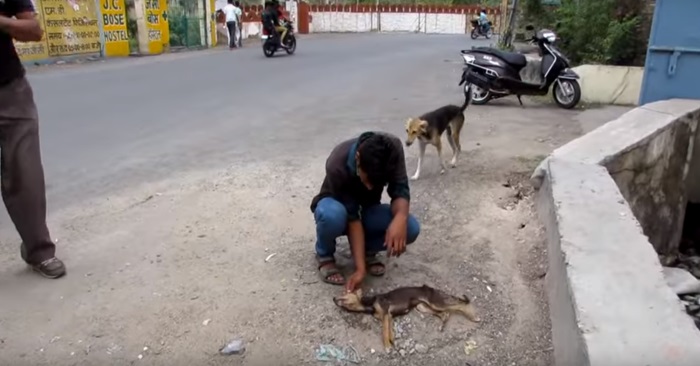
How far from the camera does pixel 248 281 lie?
3.27 m

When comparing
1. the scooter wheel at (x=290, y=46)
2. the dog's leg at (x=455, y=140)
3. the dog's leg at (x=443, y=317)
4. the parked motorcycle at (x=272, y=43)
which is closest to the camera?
the dog's leg at (x=443, y=317)

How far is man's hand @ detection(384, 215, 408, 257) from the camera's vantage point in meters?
2.97

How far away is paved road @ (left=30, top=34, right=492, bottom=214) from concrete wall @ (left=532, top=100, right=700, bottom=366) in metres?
3.08

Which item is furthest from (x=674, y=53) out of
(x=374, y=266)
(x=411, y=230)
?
(x=374, y=266)

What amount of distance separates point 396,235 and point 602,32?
29.0 feet

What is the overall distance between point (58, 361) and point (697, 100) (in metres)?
6.70

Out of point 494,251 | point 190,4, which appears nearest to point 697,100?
point 494,251

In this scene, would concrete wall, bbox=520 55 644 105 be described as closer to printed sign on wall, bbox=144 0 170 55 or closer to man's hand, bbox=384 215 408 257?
man's hand, bbox=384 215 408 257

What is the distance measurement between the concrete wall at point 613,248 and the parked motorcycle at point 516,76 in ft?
10.9

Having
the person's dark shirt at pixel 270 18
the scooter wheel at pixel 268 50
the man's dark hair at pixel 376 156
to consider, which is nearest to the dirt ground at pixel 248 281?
the man's dark hair at pixel 376 156

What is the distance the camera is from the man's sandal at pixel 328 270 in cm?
321

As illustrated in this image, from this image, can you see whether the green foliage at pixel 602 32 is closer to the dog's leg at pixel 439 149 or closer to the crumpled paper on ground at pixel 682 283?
the dog's leg at pixel 439 149

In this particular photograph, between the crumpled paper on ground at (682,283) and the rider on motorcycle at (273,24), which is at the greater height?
the rider on motorcycle at (273,24)

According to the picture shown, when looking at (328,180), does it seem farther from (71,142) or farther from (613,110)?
(613,110)
